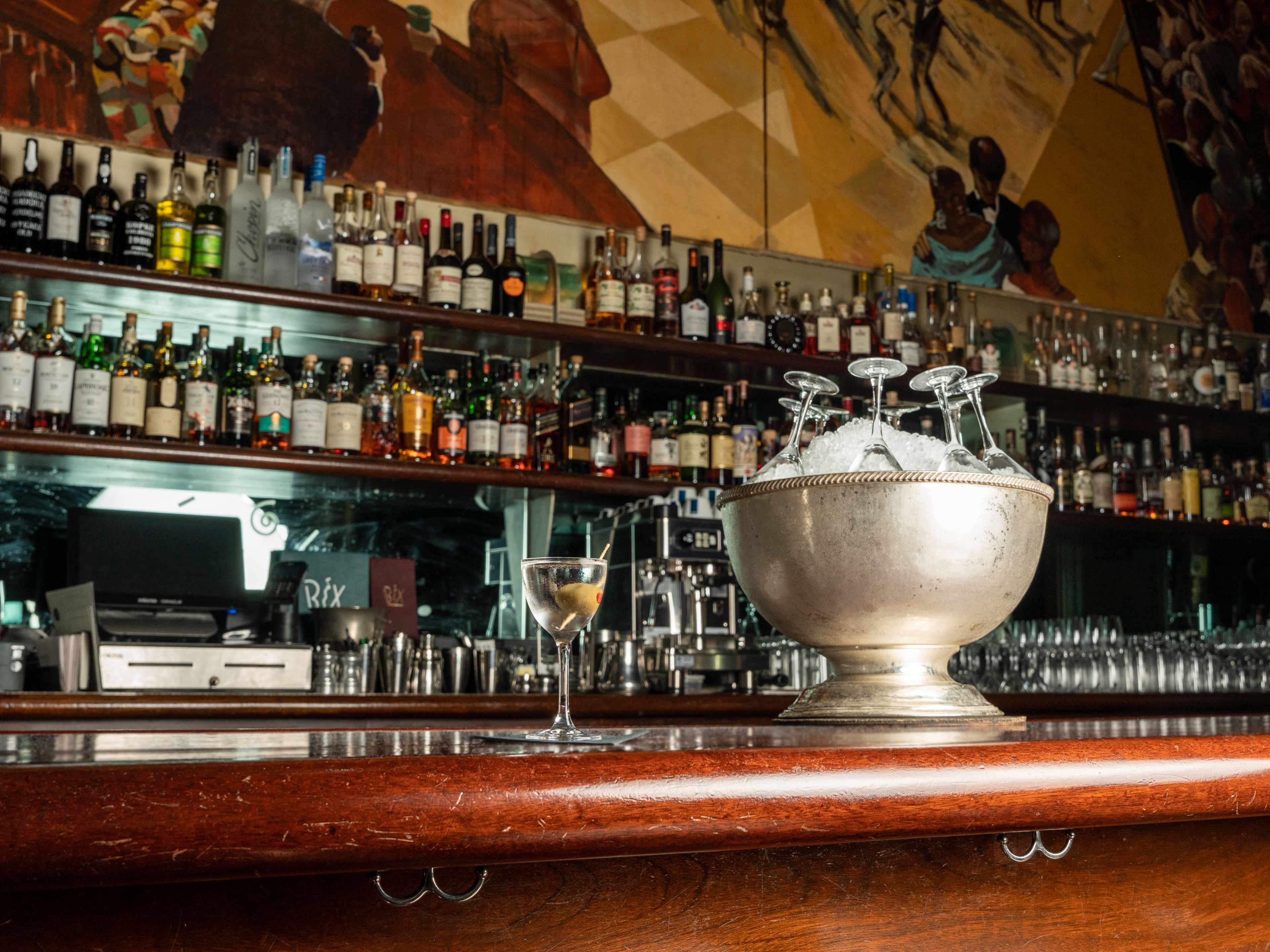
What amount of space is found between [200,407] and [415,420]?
50 centimetres

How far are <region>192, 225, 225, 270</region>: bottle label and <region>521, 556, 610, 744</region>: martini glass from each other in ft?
7.62

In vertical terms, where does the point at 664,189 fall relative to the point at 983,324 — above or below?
above

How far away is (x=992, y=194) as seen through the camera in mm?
4242

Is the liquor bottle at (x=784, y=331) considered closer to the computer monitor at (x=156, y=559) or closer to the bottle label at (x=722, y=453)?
the bottle label at (x=722, y=453)

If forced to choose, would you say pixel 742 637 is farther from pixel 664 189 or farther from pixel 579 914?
pixel 579 914

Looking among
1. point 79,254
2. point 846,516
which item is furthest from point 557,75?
point 846,516

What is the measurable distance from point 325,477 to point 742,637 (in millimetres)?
1100

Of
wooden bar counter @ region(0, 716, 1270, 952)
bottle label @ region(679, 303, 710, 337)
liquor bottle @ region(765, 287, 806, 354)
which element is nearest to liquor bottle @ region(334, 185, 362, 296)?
bottle label @ region(679, 303, 710, 337)

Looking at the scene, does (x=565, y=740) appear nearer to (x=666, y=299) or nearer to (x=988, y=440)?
(x=988, y=440)

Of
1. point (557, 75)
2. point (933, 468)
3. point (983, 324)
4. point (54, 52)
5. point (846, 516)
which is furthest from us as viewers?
point (983, 324)

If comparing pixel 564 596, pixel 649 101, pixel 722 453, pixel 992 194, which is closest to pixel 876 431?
pixel 564 596

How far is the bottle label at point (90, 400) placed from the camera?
9.03ft

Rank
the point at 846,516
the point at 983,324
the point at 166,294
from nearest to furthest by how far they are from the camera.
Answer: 1. the point at 846,516
2. the point at 166,294
3. the point at 983,324

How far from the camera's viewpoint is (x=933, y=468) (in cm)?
111
